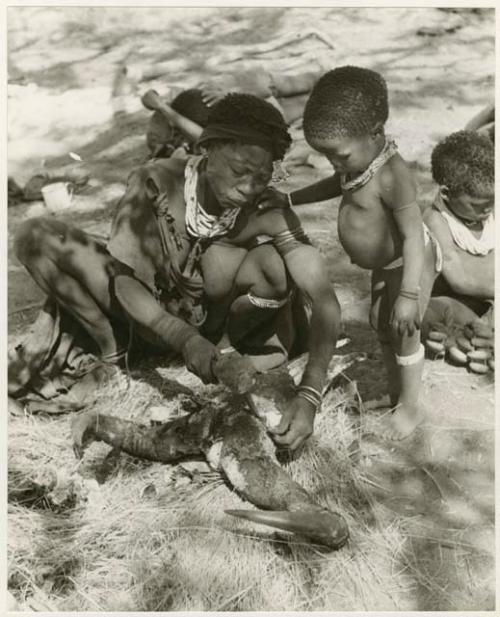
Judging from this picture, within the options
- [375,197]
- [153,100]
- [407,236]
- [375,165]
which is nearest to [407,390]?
[407,236]

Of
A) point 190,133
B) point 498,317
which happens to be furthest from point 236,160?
point 190,133

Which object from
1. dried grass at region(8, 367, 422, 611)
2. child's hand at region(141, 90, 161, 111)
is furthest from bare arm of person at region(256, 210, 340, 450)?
child's hand at region(141, 90, 161, 111)

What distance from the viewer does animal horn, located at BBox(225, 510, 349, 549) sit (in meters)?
1.96

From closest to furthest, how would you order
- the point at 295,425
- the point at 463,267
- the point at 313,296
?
the point at 295,425 < the point at 313,296 < the point at 463,267

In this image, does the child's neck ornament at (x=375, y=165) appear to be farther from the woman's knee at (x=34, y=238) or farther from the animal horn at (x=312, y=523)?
the woman's knee at (x=34, y=238)

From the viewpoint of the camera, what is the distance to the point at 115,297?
2.63 meters

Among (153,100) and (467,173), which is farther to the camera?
(153,100)

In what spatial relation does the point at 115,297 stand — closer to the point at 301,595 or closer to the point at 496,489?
the point at 301,595

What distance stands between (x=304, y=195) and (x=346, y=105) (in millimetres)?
426

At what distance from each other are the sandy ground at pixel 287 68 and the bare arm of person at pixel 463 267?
0.33m

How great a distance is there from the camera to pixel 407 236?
2150 millimetres

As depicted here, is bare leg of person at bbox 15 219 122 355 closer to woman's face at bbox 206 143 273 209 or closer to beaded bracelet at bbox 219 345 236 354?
beaded bracelet at bbox 219 345 236 354

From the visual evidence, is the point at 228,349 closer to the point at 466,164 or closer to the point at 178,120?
the point at 466,164

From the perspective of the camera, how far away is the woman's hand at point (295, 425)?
7.07 ft
